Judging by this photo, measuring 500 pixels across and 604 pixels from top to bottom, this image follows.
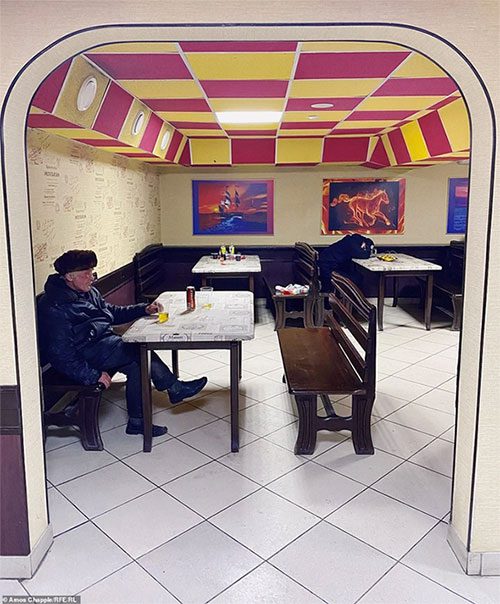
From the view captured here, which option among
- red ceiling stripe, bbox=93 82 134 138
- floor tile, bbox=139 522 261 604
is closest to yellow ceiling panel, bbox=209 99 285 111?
red ceiling stripe, bbox=93 82 134 138

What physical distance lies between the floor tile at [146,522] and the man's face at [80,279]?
147cm

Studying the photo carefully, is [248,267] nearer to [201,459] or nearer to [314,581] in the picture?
[201,459]

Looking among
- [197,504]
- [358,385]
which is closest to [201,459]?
[197,504]

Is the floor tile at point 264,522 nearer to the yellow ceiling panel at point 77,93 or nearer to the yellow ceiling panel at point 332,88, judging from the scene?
the yellow ceiling panel at point 77,93

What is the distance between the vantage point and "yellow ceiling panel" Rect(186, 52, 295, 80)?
10.3 feet

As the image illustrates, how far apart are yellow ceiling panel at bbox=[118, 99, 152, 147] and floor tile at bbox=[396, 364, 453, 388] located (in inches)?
130

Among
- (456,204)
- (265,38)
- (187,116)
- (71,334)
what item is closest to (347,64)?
(265,38)

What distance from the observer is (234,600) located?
2.27 m

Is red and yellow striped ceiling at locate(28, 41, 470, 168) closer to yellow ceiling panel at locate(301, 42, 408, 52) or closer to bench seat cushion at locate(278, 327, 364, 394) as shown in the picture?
yellow ceiling panel at locate(301, 42, 408, 52)

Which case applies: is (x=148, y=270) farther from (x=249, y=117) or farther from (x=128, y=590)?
(x=128, y=590)

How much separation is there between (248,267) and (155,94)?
3.07 metres

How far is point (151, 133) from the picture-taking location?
533cm

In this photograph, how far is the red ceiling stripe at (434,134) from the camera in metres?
5.37

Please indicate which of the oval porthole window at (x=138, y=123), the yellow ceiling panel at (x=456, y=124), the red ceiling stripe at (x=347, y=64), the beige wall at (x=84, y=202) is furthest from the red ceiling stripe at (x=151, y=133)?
the yellow ceiling panel at (x=456, y=124)
